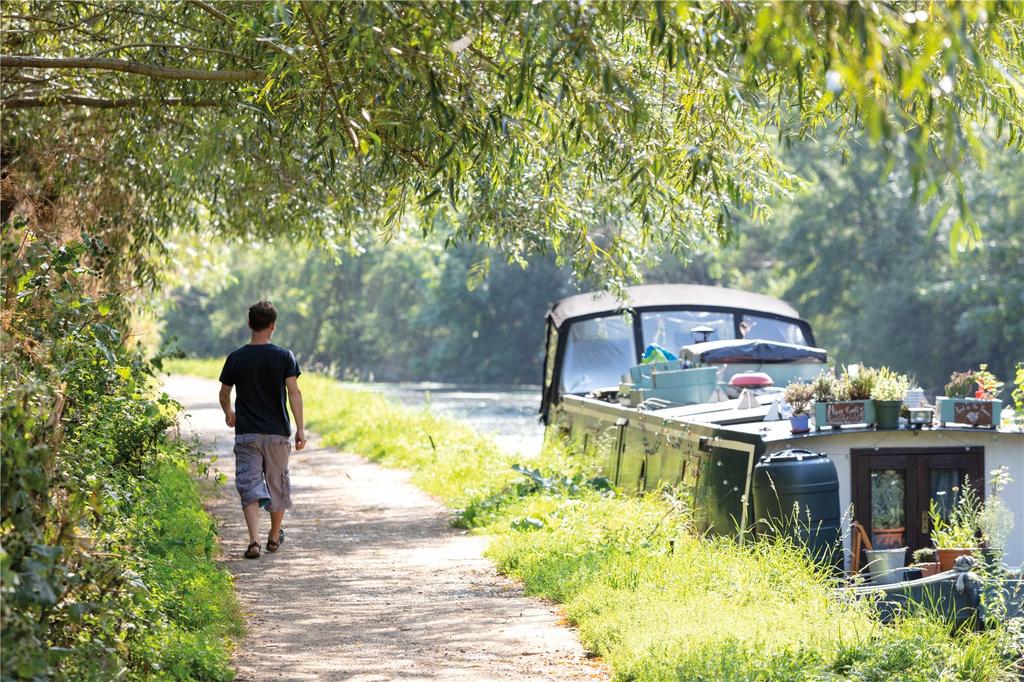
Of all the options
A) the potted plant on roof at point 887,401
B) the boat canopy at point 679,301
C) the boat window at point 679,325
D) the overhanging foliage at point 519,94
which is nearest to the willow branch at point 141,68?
the overhanging foliage at point 519,94

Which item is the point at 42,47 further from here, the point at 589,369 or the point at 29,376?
the point at 589,369

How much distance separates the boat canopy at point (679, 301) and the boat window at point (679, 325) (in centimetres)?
12

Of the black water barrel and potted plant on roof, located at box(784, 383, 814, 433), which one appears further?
potted plant on roof, located at box(784, 383, 814, 433)

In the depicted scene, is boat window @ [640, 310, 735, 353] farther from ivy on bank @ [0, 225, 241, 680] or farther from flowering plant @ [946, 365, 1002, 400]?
ivy on bank @ [0, 225, 241, 680]

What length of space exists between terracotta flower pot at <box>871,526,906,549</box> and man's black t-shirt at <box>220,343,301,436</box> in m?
4.75

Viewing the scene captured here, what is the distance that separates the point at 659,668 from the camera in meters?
6.16

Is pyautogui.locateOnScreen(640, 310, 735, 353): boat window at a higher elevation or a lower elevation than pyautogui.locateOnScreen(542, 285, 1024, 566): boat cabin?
higher

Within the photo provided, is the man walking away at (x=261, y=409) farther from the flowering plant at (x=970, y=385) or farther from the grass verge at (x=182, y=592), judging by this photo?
the flowering plant at (x=970, y=385)

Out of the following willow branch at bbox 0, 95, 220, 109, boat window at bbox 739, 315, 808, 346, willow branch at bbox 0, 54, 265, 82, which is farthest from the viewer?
boat window at bbox 739, 315, 808, 346

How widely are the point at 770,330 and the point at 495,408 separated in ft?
65.5

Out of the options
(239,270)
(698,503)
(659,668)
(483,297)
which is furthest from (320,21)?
(239,270)

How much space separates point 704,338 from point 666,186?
7932 mm

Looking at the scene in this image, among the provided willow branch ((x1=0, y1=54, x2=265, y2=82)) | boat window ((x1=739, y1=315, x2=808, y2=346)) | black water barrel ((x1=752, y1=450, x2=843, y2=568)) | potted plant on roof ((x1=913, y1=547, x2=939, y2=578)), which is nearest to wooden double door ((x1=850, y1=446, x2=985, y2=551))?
potted plant on roof ((x1=913, y1=547, x2=939, y2=578))

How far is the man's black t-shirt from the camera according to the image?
27.6 ft
